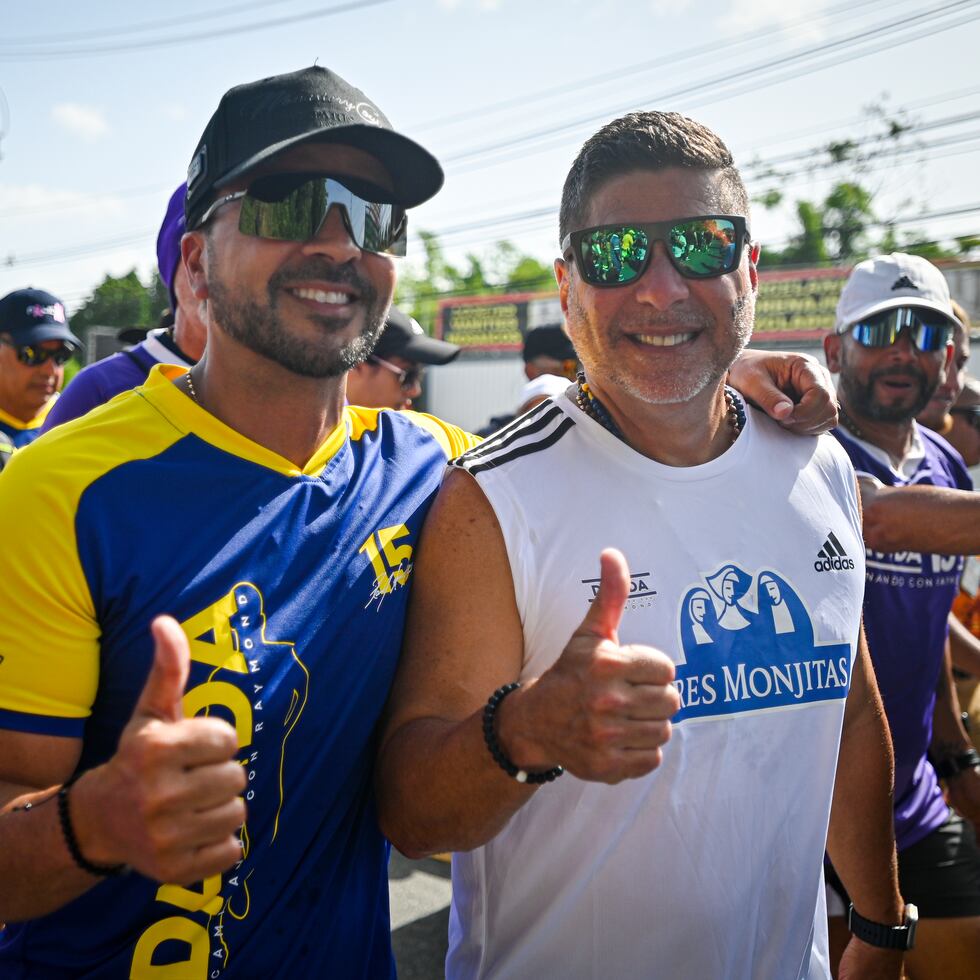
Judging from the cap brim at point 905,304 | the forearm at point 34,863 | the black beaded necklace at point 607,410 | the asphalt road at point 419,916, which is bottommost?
the asphalt road at point 419,916

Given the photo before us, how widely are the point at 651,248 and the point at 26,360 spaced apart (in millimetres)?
5361

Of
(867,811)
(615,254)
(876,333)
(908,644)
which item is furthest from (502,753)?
(876,333)

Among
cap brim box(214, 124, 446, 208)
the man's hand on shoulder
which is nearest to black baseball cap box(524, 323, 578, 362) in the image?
the man's hand on shoulder

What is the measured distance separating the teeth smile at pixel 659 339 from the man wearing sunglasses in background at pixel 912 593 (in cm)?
154

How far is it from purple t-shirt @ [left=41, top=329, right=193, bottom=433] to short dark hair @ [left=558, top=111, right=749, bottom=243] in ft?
4.99

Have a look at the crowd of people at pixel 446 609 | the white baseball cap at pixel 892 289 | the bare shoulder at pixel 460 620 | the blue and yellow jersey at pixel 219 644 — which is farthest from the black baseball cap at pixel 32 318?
the bare shoulder at pixel 460 620

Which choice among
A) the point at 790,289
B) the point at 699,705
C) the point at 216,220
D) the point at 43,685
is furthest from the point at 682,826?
the point at 790,289

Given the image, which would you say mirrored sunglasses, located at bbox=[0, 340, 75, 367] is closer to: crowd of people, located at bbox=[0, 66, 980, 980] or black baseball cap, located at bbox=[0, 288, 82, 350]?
black baseball cap, located at bbox=[0, 288, 82, 350]

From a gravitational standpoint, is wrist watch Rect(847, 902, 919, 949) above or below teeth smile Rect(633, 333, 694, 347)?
below

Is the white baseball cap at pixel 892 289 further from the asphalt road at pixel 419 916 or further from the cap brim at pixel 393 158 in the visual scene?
the asphalt road at pixel 419 916

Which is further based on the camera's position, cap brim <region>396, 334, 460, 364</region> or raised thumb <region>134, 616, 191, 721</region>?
cap brim <region>396, 334, 460, 364</region>

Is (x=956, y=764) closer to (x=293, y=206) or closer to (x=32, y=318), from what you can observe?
(x=293, y=206)

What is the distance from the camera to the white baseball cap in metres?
3.69

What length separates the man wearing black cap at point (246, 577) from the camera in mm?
1673
